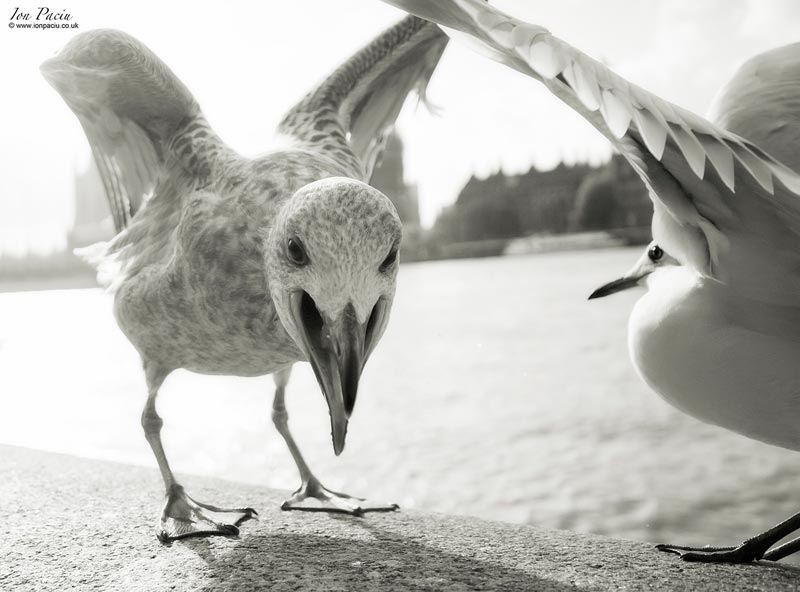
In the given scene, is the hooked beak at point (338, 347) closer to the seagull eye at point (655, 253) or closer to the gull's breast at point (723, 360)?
the gull's breast at point (723, 360)

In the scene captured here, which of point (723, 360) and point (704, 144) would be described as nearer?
point (704, 144)

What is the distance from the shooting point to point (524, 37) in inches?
62.8

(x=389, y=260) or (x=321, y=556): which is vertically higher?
(x=389, y=260)

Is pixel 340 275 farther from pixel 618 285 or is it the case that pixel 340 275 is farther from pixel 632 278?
pixel 618 285

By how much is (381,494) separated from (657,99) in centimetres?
409

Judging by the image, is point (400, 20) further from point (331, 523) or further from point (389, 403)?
point (389, 403)

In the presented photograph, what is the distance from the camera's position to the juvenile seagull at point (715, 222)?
63.2 inches

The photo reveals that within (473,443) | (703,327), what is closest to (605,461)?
(473,443)

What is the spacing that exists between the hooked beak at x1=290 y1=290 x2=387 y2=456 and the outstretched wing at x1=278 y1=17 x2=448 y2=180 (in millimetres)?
894

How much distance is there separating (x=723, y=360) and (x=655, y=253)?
748 millimetres

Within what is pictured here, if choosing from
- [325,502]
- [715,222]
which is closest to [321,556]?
[325,502]

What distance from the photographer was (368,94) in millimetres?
3320

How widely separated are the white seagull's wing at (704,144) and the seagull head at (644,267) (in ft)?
1.77

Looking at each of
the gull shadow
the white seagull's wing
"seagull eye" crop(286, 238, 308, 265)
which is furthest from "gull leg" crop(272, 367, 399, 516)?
the white seagull's wing
